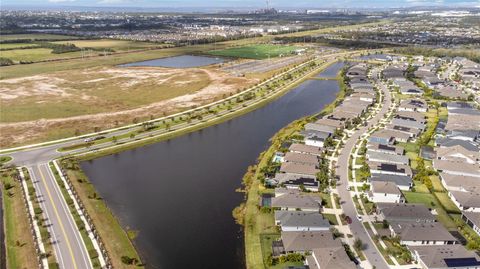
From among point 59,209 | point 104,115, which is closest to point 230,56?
point 104,115

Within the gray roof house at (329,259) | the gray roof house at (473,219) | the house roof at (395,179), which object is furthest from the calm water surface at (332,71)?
the gray roof house at (329,259)

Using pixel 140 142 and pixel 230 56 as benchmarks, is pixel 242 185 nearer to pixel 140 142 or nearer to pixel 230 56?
pixel 140 142

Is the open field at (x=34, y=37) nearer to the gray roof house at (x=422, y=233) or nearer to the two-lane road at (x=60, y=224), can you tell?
the two-lane road at (x=60, y=224)

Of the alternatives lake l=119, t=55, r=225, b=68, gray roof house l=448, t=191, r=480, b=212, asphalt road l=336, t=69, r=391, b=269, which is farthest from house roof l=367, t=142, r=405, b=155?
lake l=119, t=55, r=225, b=68

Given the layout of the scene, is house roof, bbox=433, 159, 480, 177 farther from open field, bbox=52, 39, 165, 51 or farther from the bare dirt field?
open field, bbox=52, 39, 165, 51

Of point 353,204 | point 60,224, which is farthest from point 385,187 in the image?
point 60,224

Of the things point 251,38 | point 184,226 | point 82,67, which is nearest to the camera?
point 184,226
